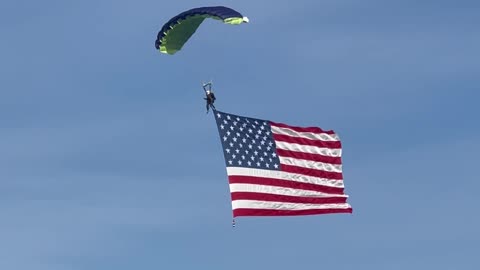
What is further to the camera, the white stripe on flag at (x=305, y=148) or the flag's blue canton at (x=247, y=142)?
the white stripe on flag at (x=305, y=148)

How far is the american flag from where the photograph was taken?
58000 mm

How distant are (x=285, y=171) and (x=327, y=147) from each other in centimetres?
285

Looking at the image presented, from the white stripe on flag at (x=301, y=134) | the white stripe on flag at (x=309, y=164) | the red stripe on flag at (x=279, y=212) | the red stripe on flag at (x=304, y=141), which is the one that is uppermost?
the white stripe on flag at (x=301, y=134)

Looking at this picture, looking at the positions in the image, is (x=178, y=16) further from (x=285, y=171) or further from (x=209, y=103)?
(x=285, y=171)

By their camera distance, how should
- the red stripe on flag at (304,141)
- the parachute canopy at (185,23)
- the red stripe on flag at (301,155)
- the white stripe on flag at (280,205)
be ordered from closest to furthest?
1. the parachute canopy at (185,23)
2. the white stripe on flag at (280,205)
3. the red stripe on flag at (301,155)
4. the red stripe on flag at (304,141)

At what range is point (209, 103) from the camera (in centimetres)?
5762

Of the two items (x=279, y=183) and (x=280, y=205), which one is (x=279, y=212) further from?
(x=279, y=183)

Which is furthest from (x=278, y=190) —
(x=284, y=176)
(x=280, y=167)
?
(x=280, y=167)

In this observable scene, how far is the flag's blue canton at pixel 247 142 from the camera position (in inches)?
2309

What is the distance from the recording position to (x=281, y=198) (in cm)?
5872

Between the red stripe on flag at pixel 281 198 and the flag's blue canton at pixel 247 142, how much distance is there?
5.09 ft

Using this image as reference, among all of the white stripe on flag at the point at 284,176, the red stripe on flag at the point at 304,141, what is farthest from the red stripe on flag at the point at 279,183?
the red stripe on flag at the point at 304,141

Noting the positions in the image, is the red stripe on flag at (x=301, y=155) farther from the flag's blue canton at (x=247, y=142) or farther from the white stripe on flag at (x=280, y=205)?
the white stripe on flag at (x=280, y=205)

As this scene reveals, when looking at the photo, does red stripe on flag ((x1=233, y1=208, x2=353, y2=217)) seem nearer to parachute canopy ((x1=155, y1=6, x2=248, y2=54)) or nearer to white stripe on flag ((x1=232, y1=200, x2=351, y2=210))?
white stripe on flag ((x1=232, y1=200, x2=351, y2=210))
